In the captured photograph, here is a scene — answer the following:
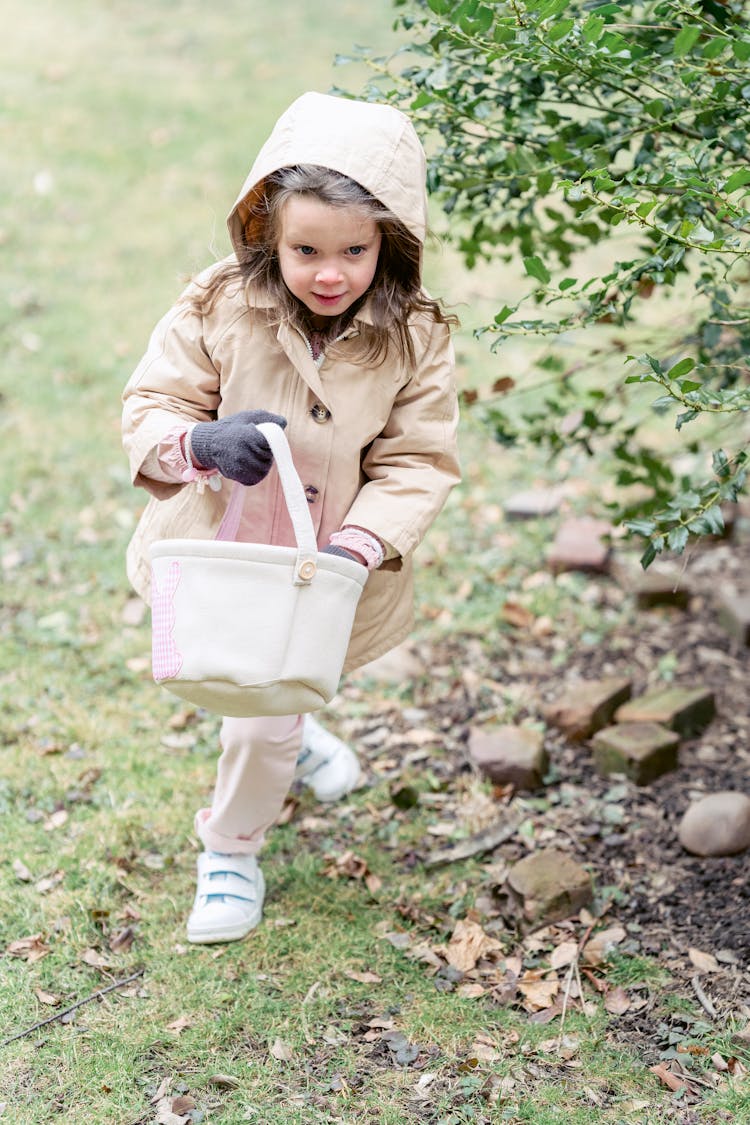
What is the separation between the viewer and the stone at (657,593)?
388 cm

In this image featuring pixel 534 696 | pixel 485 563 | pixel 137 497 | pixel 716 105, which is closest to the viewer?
pixel 716 105

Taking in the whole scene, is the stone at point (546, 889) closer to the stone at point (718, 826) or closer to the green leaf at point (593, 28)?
the stone at point (718, 826)

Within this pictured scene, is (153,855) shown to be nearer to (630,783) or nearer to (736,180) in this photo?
(630,783)

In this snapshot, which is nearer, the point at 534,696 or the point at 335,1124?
the point at 335,1124

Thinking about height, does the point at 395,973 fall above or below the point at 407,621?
below

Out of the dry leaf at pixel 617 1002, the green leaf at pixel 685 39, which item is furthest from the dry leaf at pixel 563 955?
the green leaf at pixel 685 39

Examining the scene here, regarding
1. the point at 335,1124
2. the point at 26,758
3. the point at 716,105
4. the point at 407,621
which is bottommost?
the point at 26,758

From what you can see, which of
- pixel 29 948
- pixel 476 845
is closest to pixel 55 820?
pixel 29 948

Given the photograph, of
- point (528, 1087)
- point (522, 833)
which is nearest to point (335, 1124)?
point (528, 1087)

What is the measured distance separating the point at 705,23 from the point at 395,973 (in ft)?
6.63

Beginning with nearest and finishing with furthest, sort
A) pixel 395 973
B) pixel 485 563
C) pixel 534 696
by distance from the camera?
pixel 395 973, pixel 534 696, pixel 485 563

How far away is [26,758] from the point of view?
3.18 meters

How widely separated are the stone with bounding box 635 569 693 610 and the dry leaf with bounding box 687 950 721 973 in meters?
1.55

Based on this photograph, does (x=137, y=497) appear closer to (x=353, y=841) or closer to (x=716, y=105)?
(x=353, y=841)
